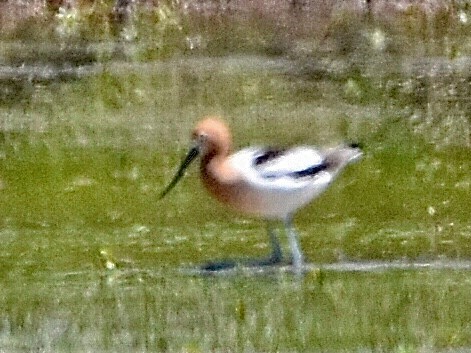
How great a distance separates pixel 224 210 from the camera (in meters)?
5.61

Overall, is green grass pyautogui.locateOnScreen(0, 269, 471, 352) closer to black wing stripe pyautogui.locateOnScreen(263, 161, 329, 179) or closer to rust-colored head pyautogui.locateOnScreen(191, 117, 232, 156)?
black wing stripe pyautogui.locateOnScreen(263, 161, 329, 179)

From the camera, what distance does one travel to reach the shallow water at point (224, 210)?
413 centimetres

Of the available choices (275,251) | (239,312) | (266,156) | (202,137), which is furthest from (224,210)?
(239,312)

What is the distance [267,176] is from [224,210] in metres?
0.79

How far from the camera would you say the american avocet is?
15.9 ft

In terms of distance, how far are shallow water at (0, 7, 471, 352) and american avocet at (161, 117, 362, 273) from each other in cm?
18

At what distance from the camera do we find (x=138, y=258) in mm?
4887

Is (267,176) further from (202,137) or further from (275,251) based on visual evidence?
(202,137)

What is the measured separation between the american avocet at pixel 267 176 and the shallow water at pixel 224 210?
18cm

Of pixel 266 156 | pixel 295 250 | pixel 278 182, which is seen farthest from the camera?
pixel 266 156

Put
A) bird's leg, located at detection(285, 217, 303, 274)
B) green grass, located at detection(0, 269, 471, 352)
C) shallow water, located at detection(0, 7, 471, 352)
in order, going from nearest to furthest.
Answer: green grass, located at detection(0, 269, 471, 352), shallow water, located at detection(0, 7, 471, 352), bird's leg, located at detection(285, 217, 303, 274)

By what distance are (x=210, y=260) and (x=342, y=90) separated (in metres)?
3.47

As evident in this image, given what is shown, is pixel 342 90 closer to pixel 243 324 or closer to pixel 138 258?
pixel 138 258

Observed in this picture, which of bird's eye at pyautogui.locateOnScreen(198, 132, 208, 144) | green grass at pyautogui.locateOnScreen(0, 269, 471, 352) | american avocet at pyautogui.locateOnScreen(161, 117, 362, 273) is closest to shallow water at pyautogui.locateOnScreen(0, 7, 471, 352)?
green grass at pyautogui.locateOnScreen(0, 269, 471, 352)
